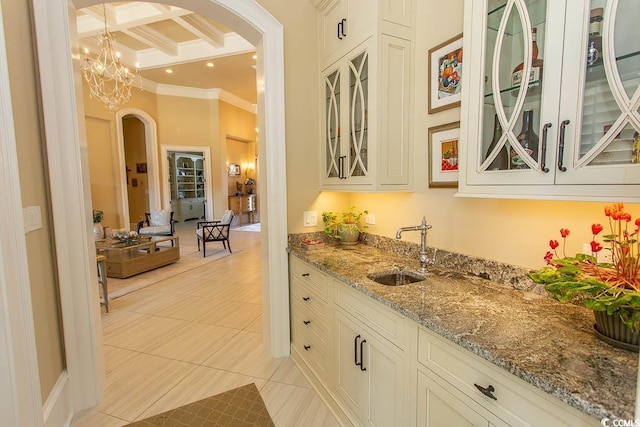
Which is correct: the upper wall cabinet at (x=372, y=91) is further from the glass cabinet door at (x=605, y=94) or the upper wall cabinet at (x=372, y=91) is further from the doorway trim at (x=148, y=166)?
the doorway trim at (x=148, y=166)

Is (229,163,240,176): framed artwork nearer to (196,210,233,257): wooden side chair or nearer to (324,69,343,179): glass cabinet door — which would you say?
(196,210,233,257): wooden side chair

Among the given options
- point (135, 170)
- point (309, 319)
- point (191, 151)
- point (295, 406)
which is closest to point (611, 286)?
point (309, 319)

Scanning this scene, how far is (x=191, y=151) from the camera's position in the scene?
8422 millimetres

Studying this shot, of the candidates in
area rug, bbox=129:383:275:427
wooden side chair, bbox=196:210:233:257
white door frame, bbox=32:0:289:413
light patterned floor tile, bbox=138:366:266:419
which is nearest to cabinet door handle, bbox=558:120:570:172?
white door frame, bbox=32:0:289:413

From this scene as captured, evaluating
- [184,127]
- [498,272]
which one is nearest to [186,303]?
[498,272]

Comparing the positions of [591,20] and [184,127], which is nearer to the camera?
[591,20]

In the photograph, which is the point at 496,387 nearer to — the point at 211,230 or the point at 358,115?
the point at 358,115

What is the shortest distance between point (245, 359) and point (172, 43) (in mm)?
6242

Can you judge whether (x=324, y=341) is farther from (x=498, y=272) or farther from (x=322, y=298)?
(x=498, y=272)

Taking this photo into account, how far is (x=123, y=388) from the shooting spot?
221 cm

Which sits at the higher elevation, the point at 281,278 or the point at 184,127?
the point at 184,127

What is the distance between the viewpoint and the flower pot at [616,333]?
2.92 ft

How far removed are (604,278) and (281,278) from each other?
1984mm

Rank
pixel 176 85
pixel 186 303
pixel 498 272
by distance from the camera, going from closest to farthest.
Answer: pixel 498 272 < pixel 186 303 < pixel 176 85
